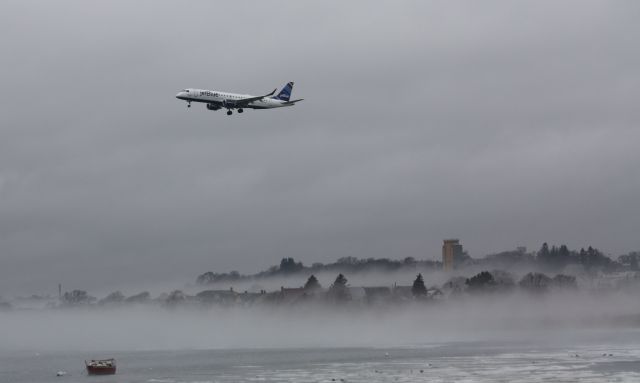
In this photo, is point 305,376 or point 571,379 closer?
point 571,379

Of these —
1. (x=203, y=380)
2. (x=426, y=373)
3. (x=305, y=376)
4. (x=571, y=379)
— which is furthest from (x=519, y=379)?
(x=203, y=380)

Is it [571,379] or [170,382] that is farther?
[170,382]

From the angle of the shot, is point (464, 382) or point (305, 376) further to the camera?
point (305, 376)

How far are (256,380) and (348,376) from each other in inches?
613

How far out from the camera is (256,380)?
195 metres

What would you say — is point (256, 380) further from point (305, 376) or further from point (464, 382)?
point (464, 382)

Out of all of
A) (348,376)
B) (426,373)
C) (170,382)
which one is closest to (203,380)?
(170,382)

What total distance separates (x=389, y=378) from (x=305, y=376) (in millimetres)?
16100

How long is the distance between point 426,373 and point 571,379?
28331 millimetres

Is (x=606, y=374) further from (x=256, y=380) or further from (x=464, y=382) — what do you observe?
(x=256, y=380)

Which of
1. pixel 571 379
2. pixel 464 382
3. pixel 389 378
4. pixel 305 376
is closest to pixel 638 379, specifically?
pixel 571 379

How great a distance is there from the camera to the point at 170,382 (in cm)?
19812

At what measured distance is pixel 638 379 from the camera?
6939 inches

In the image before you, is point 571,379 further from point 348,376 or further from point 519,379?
point 348,376
